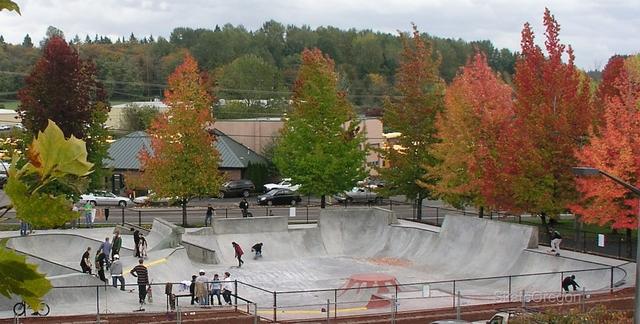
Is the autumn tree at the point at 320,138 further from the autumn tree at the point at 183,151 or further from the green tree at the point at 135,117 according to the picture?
the green tree at the point at 135,117

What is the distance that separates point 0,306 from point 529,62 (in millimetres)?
22229

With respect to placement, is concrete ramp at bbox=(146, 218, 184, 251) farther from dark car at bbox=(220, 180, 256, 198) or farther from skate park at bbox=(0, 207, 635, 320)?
dark car at bbox=(220, 180, 256, 198)

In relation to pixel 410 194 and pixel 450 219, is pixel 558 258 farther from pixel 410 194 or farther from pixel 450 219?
pixel 410 194

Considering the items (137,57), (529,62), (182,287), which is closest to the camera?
(182,287)

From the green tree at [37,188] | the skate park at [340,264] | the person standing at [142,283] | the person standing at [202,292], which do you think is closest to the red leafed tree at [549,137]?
the skate park at [340,264]

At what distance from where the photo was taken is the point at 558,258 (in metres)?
30.2

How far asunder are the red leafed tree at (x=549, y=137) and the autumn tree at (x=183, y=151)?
1615 centimetres

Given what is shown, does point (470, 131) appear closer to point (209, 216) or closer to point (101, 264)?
point (209, 216)

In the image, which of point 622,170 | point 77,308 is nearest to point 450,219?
point 622,170

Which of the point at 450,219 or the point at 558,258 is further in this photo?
the point at 450,219

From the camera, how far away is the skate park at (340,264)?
2520 centimetres

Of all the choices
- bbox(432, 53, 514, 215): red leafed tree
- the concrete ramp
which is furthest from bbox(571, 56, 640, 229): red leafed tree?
the concrete ramp

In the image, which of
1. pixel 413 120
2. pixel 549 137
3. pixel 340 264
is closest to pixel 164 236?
pixel 340 264

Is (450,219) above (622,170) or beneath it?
beneath
